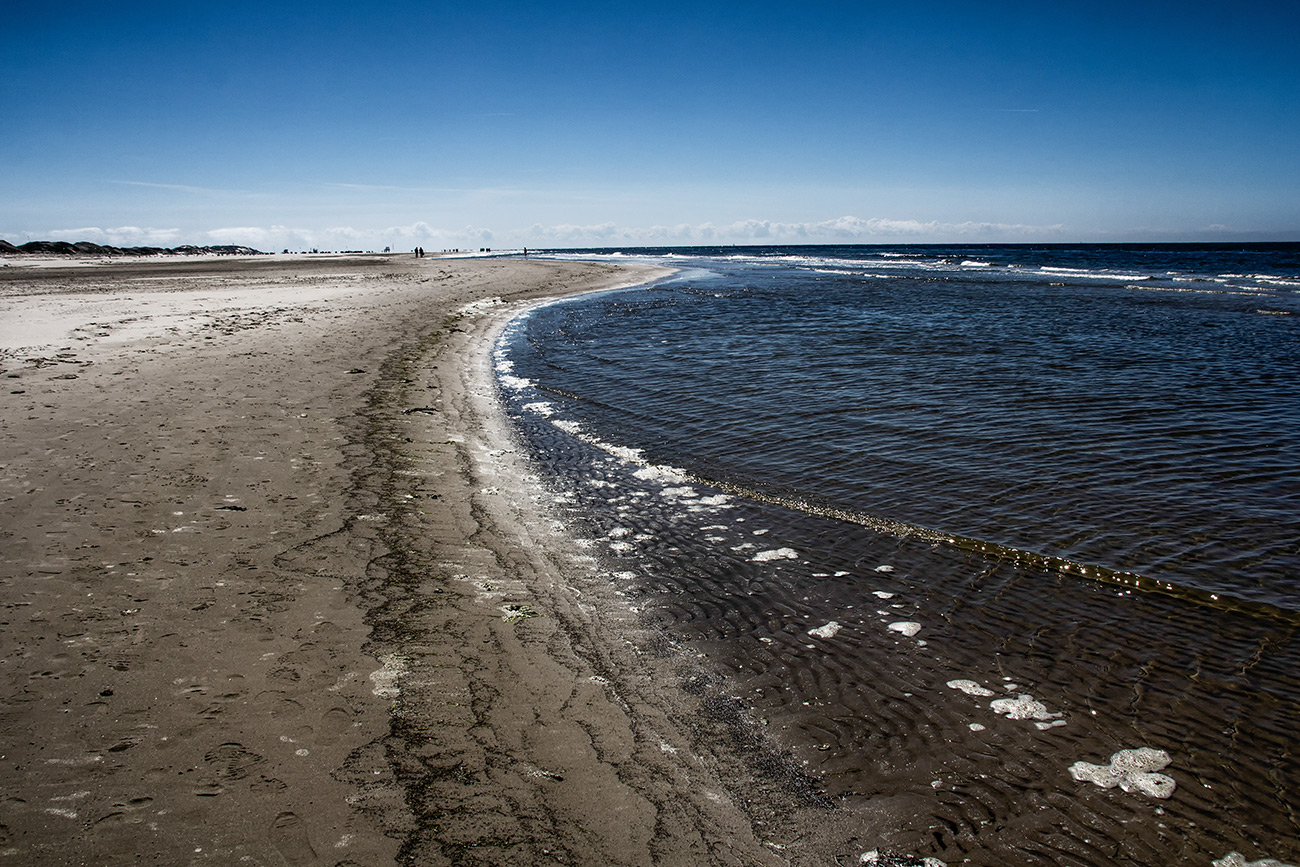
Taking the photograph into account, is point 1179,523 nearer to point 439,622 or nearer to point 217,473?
point 439,622

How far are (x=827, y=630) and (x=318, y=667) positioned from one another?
3682 millimetres

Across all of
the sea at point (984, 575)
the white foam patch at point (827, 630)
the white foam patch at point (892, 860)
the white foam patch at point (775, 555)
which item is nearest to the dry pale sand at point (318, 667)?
the white foam patch at point (892, 860)

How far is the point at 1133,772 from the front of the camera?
3639 mm

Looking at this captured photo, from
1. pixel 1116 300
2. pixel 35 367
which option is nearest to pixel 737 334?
pixel 35 367

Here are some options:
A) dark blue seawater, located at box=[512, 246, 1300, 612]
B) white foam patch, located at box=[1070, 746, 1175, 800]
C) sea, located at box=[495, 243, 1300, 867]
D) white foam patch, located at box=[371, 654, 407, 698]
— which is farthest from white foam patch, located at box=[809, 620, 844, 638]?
white foam patch, located at box=[371, 654, 407, 698]

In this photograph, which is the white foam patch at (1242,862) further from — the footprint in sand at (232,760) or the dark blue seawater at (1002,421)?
the footprint in sand at (232,760)

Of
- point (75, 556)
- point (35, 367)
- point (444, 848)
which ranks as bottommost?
point (444, 848)

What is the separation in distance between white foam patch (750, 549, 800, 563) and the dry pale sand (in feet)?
5.10

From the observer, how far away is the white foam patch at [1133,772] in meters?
3.54

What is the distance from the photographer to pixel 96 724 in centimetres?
350

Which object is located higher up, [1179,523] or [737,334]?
[737,334]

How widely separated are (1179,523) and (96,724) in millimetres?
9234

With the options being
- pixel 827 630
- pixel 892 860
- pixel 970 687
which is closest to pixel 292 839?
pixel 892 860

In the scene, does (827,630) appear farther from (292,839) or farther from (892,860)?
(292,839)
